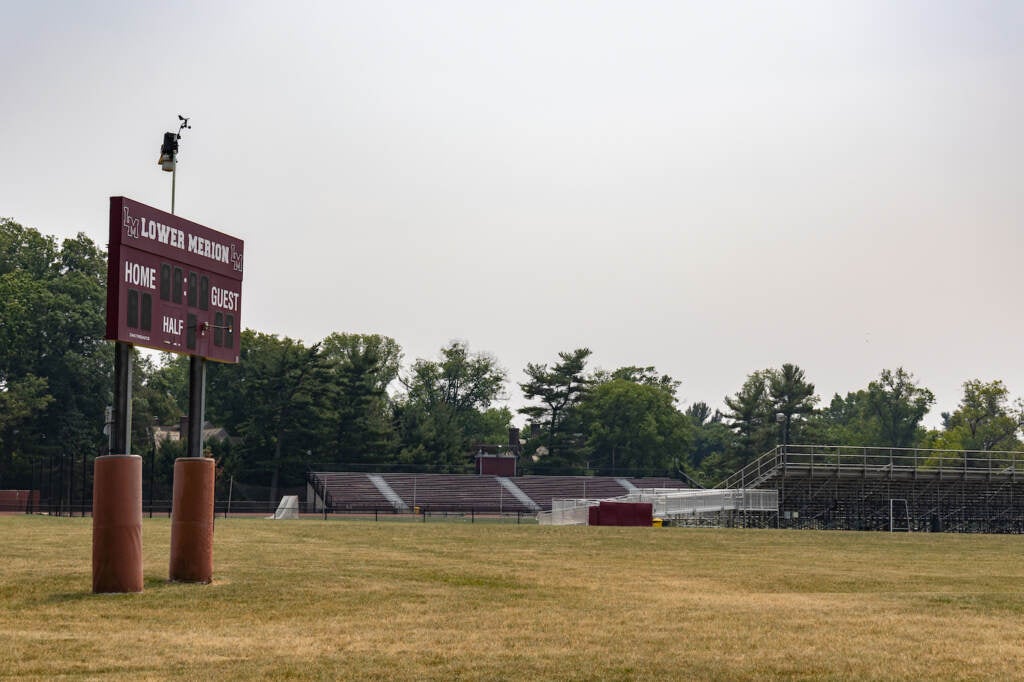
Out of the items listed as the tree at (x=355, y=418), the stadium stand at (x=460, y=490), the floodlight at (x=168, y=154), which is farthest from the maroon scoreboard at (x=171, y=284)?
the tree at (x=355, y=418)

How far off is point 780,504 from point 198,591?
46.5 meters

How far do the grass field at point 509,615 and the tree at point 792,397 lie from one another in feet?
268

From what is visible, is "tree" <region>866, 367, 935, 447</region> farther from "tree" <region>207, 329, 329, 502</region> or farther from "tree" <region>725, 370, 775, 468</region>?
"tree" <region>207, 329, 329, 502</region>

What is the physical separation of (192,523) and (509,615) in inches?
231

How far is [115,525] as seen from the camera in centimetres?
1967

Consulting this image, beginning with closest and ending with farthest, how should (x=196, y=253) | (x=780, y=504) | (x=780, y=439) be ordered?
(x=196, y=253) < (x=780, y=504) < (x=780, y=439)

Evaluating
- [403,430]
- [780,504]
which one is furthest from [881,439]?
[780,504]

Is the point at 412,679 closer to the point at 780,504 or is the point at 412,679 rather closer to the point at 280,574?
the point at 280,574

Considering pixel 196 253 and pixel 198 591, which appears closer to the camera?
pixel 198 591

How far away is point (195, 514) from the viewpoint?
21219 millimetres

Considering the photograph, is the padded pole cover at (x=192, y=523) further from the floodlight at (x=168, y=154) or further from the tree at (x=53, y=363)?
the tree at (x=53, y=363)

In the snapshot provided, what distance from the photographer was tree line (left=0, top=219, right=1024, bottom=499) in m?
84.2

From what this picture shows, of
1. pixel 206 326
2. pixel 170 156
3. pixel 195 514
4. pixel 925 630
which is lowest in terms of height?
pixel 925 630

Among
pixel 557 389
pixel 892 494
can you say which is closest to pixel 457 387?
pixel 557 389
